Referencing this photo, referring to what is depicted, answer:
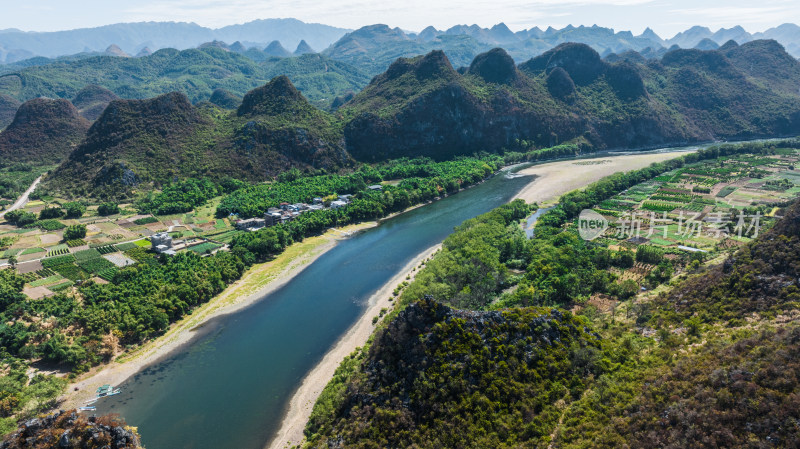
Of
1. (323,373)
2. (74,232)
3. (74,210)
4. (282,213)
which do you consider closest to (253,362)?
(323,373)

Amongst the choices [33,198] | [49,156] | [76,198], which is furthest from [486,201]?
[49,156]

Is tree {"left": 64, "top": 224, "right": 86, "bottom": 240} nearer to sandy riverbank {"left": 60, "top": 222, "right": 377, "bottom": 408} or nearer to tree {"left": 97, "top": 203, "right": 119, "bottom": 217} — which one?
tree {"left": 97, "top": 203, "right": 119, "bottom": 217}

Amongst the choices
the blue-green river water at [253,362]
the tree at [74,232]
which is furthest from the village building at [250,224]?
the tree at [74,232]

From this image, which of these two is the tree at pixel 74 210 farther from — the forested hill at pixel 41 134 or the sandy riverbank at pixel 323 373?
the sandy riverbank at pixel 323 373

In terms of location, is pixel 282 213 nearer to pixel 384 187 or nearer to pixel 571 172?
pixel 384 187

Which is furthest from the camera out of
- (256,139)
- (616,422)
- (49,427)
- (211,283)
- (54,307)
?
(256,139)

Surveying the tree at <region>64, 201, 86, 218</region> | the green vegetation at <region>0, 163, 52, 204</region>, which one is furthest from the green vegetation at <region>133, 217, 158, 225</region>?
the green vegetation at <region>0, 163, 52, 204</region>

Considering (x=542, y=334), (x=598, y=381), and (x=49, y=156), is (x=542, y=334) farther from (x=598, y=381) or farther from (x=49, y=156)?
(x=49, y=156)
